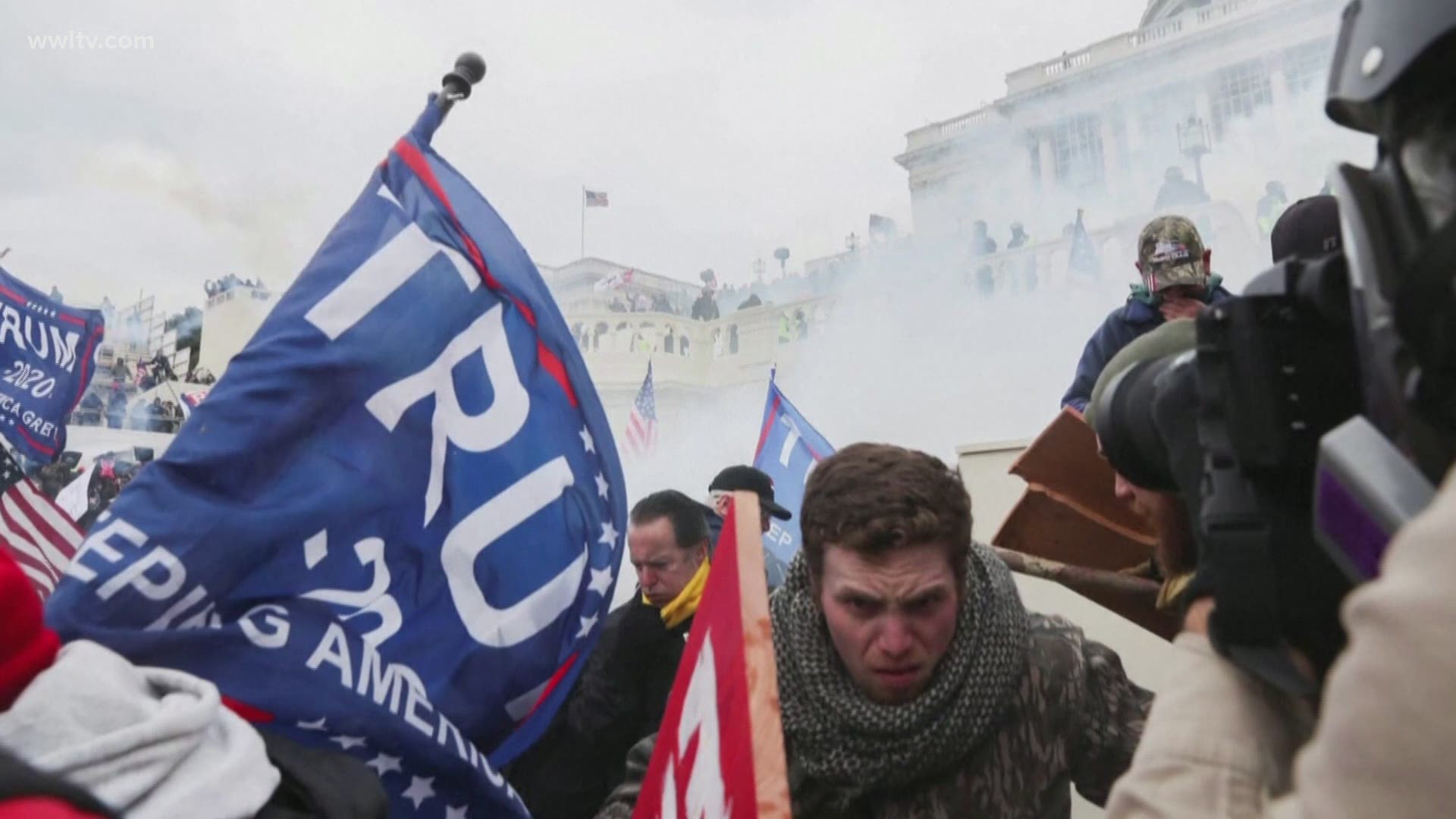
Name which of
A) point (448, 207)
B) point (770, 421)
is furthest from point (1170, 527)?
point (770, 421)

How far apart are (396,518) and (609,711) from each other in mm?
1067

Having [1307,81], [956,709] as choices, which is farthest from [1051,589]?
[1307,81]

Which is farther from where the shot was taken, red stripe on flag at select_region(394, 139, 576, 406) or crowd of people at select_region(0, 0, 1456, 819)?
red stripe on flag at select_region(394, 139, 576, 406)

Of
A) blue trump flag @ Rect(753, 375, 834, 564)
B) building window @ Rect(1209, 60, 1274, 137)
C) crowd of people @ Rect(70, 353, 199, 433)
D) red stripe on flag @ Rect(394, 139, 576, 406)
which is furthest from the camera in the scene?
building window @ Rect(1209, 60, 1274, 137)

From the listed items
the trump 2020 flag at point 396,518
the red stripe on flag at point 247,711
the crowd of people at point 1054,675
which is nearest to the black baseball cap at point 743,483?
the trump 2020 flag at point 396,518

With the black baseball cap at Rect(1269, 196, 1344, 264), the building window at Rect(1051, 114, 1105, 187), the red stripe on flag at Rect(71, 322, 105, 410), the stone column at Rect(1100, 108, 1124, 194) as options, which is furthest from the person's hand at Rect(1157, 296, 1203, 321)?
the building window at Rect(1051, 114, 1105, 187)

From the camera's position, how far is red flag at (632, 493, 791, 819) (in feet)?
2.99

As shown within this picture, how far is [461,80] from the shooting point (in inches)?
83.2

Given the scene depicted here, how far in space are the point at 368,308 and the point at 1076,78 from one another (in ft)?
96.2

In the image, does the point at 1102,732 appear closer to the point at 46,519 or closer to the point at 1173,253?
the point at 1173,253

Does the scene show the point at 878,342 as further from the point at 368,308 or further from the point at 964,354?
the point at 368,308

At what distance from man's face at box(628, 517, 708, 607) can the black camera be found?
86.8 inches

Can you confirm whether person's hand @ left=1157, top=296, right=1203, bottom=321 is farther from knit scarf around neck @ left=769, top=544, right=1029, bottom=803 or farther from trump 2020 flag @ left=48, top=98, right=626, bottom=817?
trump 2020 flag @ left=48, top=98, right=626, bottom=817

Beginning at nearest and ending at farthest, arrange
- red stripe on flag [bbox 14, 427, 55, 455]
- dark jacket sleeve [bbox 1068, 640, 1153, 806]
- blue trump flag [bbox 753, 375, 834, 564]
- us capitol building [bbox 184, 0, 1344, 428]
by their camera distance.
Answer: dark jacket sleeve [bbox 1068, 640, 1153, 806]
red stripe on flag [bbox 14, 427, 55, 455]
blue trump flag [bbox 753, 375, 834, 564]
us capitol building [bbox 184, 0, 1344, 428]
